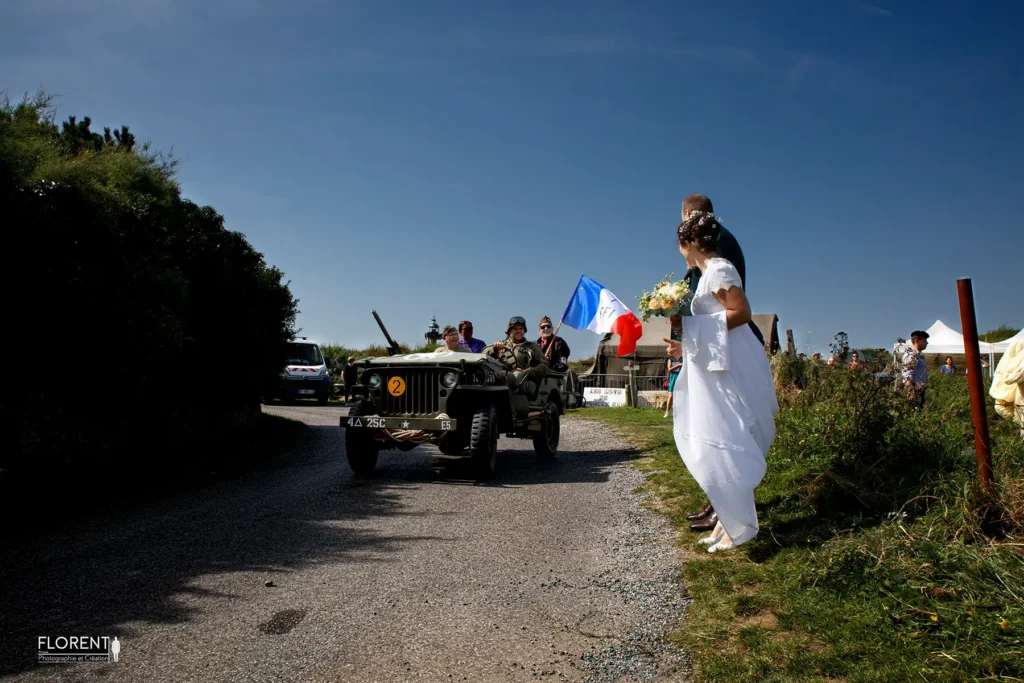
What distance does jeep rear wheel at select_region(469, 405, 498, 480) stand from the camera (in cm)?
821

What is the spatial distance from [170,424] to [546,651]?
26.3ft

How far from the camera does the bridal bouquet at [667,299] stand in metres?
4.88

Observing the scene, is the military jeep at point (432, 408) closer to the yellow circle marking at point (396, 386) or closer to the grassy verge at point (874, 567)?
the yellow circle marking at point (396, 386)

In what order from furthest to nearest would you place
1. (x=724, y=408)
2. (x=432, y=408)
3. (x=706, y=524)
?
(x=432, y=408), (x=706, y=524), (x=724, y=408)

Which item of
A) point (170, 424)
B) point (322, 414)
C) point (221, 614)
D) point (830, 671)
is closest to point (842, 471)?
point (830, 671)

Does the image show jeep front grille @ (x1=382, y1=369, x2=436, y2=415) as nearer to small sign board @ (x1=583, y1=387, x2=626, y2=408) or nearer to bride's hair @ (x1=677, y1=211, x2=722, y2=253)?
bride's hair @ (x1=677, y1=211, x2=722, y2=253)

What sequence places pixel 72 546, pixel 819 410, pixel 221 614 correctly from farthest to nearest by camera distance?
1. pixel 819 410
2. pixel 72 546
3. pixel 221 614

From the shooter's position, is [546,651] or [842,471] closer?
[546,651]

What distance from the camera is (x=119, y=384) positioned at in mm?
8453

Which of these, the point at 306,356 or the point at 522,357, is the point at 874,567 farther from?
the point at 306,356

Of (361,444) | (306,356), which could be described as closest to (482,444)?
(361,444)

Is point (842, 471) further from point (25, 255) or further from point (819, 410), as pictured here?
point (25, 255)

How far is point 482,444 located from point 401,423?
98 cm

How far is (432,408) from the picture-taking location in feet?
28.2
